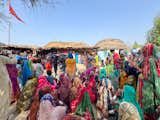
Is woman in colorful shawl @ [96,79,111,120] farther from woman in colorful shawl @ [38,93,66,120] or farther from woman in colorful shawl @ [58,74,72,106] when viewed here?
woman in colorful shawl @ [38,93,66,120]

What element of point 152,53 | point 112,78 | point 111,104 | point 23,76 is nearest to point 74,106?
point 111,104

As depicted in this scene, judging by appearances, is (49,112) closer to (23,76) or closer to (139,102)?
(139,102)

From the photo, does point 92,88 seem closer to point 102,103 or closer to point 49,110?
point 102,103

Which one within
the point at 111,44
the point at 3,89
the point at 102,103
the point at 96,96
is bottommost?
the point at 102,103

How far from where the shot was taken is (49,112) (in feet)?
12.9

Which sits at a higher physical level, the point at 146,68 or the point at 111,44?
the point at 111,44

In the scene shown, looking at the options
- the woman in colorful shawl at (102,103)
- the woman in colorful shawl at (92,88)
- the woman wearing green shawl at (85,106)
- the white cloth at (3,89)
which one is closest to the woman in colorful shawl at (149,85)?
the woman in colorful shawl at (102,103)

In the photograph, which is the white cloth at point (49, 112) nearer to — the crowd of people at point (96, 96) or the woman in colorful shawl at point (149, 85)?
the crowd of people at point (96, 96)

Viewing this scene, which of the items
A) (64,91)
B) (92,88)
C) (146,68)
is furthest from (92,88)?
(146,68)

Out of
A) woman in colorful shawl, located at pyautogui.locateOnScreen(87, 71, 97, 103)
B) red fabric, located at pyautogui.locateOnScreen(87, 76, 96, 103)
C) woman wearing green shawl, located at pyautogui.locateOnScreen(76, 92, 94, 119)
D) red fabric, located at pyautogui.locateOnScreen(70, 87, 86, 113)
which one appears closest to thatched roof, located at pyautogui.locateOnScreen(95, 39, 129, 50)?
woman in colorful shawl, located at pyautogui.locateOnScreen(87, 71, 97, 103)

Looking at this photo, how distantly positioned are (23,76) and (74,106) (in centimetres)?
357

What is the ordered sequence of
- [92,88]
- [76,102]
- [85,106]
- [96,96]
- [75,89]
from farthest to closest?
[92,88]
[96,96]
[75,89]
[76,102]
[85,106]

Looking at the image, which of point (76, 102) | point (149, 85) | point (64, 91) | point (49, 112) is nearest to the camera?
point (49, 112)

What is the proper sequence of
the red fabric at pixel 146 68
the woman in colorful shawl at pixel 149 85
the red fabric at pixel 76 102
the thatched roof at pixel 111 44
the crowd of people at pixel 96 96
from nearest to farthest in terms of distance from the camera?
the crowd of people at pixel 96 96
the red fabric at pixel 76 102
the woman in colorful shawl at pixel 149 85
the red fabric at pixel 146 68
the thatched roof at pixel 111 44
